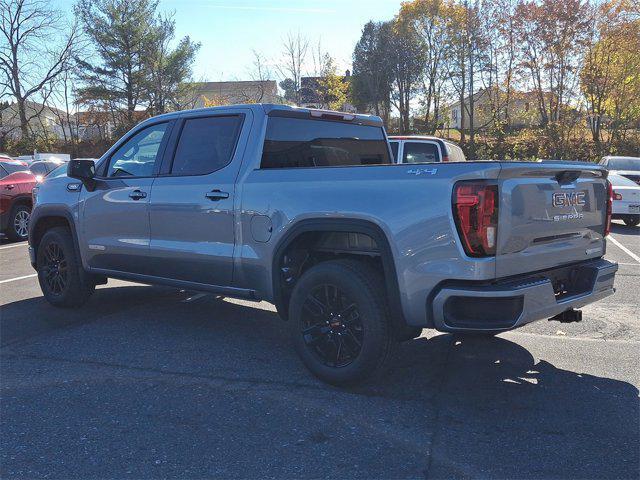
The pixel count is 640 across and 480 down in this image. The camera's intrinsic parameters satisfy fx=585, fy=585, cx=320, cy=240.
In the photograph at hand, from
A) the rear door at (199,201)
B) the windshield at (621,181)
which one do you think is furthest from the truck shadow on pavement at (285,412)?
the windshield at (621,181)

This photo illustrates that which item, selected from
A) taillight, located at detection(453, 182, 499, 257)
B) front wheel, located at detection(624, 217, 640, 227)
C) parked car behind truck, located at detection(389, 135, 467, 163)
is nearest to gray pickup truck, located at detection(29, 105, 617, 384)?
taillight, located at detection(453, 182, 499, 257)

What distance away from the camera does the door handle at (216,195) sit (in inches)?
179

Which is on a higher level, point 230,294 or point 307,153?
point 307,153

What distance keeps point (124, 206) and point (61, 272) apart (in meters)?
1.34

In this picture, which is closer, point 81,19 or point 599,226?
point 599,226

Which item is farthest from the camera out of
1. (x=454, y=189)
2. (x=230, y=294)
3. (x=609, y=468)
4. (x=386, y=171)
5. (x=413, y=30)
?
(x=413, y=30)

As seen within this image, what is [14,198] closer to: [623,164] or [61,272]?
[61,272]

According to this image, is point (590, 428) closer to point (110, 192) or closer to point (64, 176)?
point (110, 192)

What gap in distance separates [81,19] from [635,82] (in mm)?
34111

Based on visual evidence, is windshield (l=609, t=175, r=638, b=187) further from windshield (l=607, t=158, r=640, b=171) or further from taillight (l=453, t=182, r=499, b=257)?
taillight (l=453, t=182, r=499, b=257)

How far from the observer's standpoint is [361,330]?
12.7 ft

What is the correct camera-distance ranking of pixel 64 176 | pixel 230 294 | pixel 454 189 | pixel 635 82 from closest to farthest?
pixel 454 189, pixel 230 294, pixel 64 176, pixel 635 82

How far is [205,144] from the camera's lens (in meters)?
4.93

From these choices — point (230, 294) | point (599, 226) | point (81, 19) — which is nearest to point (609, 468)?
point (599, 226)
